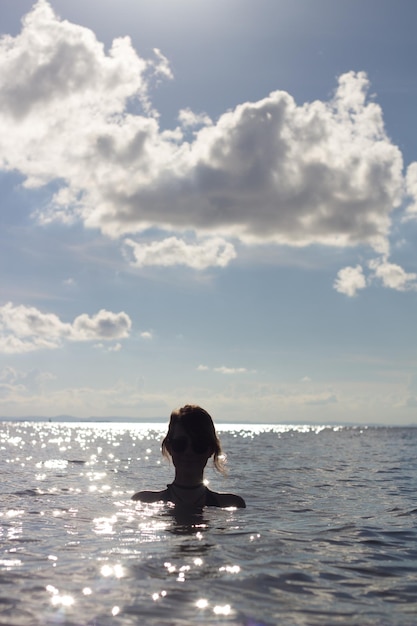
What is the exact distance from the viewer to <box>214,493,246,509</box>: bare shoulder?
1023 centimetres

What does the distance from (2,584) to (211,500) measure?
15.5ft

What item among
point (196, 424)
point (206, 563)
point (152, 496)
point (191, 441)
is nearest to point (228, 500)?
point (152, 496)

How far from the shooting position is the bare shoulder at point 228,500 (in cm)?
1023

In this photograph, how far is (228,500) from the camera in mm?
10602

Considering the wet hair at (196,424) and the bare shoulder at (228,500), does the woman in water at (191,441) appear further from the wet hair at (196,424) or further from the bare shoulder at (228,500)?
the bare shoulder at (228,500)

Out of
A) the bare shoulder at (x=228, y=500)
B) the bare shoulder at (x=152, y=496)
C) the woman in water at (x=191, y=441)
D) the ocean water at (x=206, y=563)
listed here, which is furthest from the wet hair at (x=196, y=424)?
the bare shoulder at (x=228, y=500)

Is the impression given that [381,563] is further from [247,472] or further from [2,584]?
[247,472]

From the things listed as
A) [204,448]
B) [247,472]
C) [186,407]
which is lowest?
[247,472]

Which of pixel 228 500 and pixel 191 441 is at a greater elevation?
pixel 191 441

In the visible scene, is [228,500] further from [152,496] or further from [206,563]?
[206,563]

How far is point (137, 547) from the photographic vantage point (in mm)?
7660

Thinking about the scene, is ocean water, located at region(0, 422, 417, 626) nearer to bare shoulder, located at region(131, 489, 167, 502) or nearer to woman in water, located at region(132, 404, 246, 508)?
bare shoulder, located at region(131, 489, 167, 502)

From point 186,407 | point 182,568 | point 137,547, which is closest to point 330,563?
point 182,568

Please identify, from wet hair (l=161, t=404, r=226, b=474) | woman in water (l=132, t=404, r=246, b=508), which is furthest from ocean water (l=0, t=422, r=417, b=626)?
wet hair (l=161, t=404, r=226, b=474)
